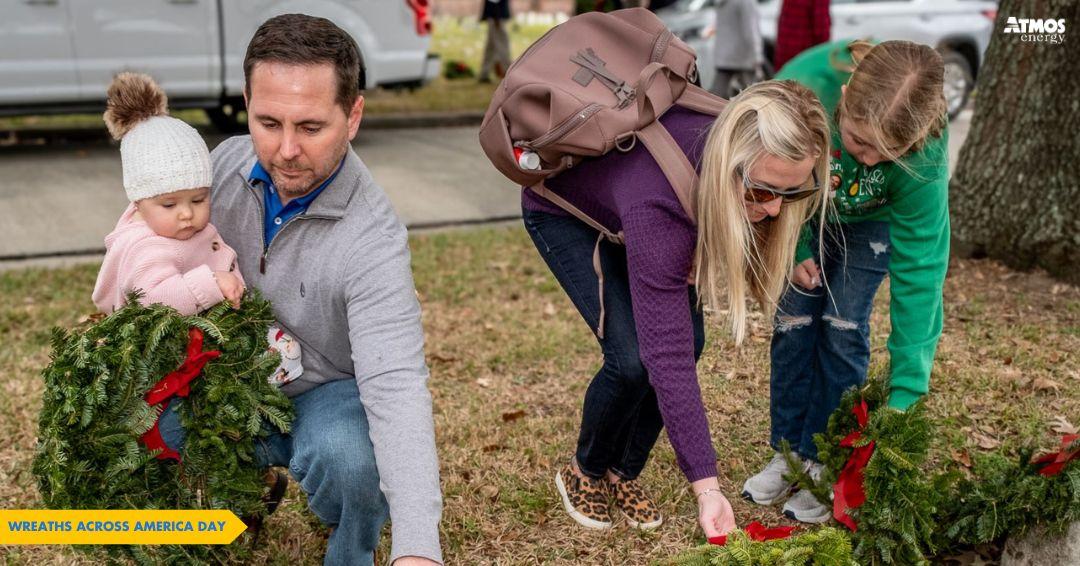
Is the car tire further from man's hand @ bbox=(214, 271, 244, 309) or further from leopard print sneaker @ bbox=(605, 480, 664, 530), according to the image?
man's hand @ bbox=(214, 271, 244, 309)

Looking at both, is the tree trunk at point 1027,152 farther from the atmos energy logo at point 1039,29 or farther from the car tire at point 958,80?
the car tire at point 958,80

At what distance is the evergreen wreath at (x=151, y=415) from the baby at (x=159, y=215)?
0.23 feet

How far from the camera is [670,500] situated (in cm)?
358

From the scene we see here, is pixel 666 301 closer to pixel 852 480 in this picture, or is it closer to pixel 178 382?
pixel 852 480

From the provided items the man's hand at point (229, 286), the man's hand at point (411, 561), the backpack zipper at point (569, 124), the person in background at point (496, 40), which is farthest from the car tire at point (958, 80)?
the man's hand at point (411, 561)

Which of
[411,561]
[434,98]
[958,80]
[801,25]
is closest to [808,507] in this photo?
[411,561]

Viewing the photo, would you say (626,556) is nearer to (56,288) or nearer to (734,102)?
(734,102)

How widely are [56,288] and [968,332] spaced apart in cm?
462

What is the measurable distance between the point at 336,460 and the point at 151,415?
0.44 metres

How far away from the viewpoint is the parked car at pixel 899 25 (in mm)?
10961

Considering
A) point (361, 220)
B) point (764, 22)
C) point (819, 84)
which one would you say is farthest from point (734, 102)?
point (764, 22)

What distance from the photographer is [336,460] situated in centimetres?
255

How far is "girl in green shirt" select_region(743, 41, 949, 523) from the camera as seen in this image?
2.87 metres

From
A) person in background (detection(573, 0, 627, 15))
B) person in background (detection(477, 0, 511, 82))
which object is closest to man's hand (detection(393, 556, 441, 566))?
person in background (detection(573, 0, 627, 15))
